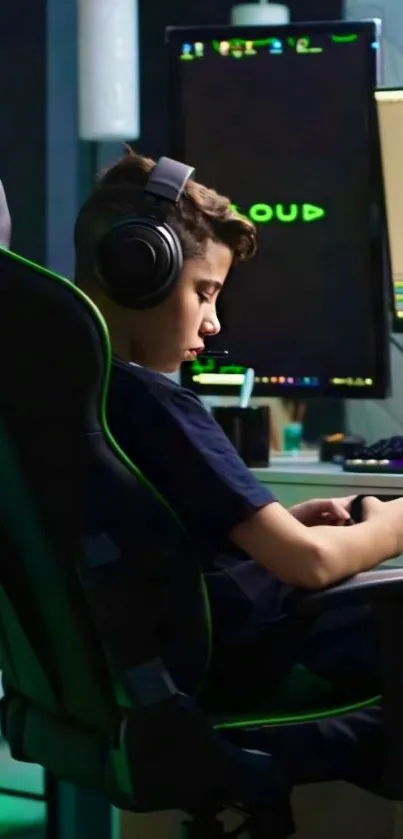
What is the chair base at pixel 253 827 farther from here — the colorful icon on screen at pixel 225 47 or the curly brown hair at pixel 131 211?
the colorful icon on screen at pixel 225 47

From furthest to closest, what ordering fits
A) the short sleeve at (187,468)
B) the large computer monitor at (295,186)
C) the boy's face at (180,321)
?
the large computer monitor at (295,186)
the boy's face at (180,321)
the short sleeve at (187,468)

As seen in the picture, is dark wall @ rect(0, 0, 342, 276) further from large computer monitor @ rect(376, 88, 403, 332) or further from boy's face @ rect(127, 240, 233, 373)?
boy's face @ rect(127, 240, 233, 373)

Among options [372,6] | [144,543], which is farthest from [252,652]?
[372,6]

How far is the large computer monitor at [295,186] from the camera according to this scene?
2.02 m

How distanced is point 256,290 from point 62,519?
96 centimetres

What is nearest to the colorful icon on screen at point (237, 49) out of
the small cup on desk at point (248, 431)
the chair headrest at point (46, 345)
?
the small cup on desk at point (248, 431)

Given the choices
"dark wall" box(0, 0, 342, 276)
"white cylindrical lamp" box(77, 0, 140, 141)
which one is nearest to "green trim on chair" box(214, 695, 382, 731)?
"white cylindrical lamp" box(77, 0, 140, 141)

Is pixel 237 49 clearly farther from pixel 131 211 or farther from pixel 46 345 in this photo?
pixel 46 345

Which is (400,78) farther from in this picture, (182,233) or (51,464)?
(51,464)

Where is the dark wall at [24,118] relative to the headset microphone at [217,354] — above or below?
above

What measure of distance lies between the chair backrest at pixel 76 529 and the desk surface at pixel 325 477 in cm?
55

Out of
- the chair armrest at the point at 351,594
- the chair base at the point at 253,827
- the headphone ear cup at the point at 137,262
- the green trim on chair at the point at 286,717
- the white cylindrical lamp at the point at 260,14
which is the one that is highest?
the white cylindrical lamp at the point at 260,14

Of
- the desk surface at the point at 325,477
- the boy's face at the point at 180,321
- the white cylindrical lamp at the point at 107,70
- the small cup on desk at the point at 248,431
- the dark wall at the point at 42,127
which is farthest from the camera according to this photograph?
the dark wall at the point at 42,127

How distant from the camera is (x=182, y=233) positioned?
1375 mm
